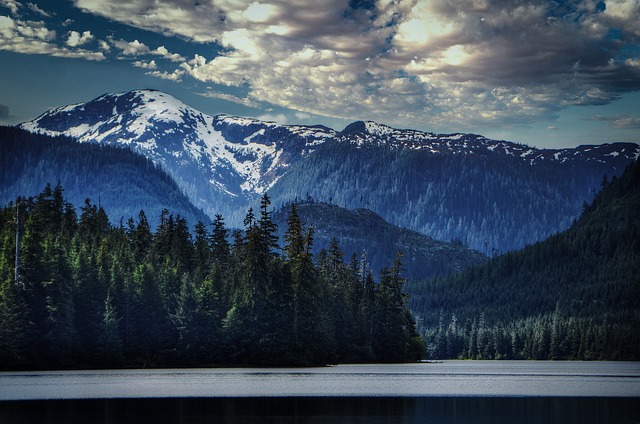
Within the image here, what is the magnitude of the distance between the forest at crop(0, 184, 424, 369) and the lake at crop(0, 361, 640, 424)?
16497 mm

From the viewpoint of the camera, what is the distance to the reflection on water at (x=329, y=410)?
181 ft

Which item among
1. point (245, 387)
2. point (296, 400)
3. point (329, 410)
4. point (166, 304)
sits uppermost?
point (166, 304)

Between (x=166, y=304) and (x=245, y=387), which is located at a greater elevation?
(x=166, y=304)

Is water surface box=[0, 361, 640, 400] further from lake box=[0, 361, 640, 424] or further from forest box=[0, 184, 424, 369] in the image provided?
forest box=[0, 184, 424, 369]

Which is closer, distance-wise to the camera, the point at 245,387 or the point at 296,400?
the point at 296,400

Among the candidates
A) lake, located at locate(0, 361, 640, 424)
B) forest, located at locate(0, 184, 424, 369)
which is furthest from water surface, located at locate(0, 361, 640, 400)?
forest, located at locate(0, 184, 424, 369)

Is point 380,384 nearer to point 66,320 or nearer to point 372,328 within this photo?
point 66,320

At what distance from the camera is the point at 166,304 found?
14300cm

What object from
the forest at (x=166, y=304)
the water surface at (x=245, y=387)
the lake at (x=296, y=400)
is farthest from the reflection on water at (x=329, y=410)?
the forest at (x=166, y=304)

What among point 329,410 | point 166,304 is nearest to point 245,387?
point 329,410

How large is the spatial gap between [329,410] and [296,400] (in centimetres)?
956

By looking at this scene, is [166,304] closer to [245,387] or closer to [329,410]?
[245,387]

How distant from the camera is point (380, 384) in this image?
96562 mm

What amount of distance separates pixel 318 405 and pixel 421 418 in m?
12.0
